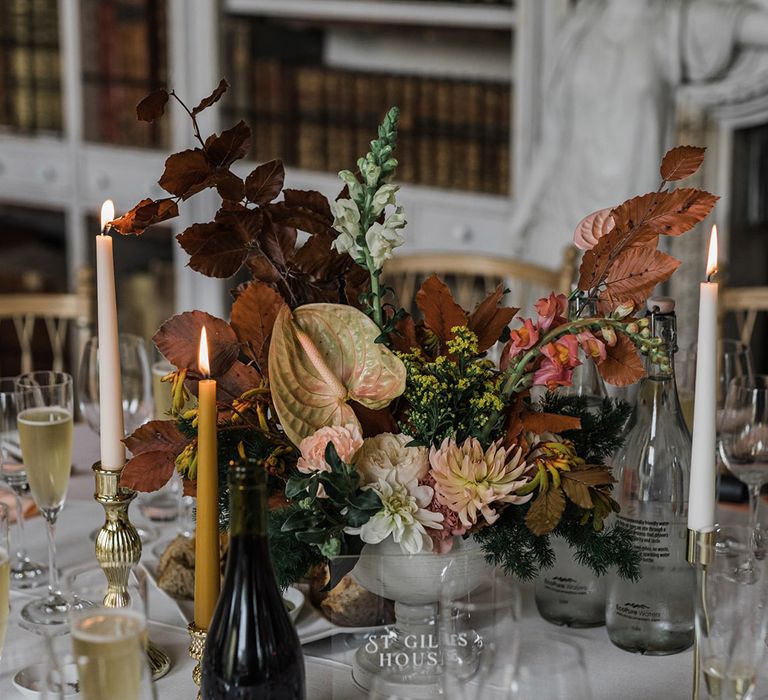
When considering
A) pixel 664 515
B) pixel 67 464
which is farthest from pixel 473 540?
pixel 67 464

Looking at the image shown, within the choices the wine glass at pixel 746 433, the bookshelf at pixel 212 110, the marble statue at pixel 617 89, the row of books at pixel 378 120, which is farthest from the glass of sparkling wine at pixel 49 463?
the row of books at pixel 378 120

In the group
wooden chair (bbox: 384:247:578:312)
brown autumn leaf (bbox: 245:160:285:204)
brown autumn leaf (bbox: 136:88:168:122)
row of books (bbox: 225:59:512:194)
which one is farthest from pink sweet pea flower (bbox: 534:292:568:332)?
row of books (bbox: 225:59:512:194)

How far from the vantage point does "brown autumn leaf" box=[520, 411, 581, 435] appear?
2.93ft

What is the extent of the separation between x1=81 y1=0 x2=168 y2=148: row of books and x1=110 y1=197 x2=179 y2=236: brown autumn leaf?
8.12ft

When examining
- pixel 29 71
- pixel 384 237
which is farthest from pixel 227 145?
pixel 29 71

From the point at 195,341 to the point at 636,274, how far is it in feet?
1.14

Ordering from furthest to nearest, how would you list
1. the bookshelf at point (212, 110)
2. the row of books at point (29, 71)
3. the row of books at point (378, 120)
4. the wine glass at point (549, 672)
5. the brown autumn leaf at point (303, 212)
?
the row of books at point (29, 71)
the row of books at point (378, 120)
the bookshelf at point (212, 110)
the brown autumn leaf at point (303, 212)
the wine glass at point (549, 672)

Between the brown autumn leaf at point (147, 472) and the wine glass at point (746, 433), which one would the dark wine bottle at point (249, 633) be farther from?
the wine glass at point (746, 433)

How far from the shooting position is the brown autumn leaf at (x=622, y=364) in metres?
0.90

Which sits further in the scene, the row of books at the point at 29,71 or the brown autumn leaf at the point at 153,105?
the row of books at the point at 29,71

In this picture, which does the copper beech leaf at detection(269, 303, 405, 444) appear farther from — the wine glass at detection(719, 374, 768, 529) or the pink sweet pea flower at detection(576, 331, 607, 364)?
the wine glass at detection(719, 374, 768, 529)

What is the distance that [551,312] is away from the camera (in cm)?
91

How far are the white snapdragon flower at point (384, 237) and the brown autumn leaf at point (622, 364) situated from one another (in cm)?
18

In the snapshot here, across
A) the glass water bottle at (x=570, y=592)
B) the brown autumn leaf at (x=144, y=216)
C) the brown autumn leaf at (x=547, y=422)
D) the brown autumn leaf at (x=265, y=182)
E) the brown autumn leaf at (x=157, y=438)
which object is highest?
the brown autumn leaf at (x=265, y=182)
